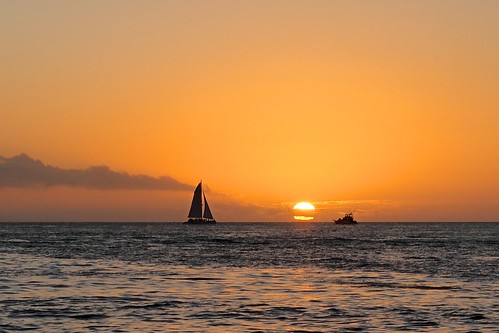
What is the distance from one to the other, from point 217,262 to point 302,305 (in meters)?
35.4

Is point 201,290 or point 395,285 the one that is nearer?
point 201,290

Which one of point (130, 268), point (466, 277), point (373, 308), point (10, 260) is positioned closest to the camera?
point (373, 308)

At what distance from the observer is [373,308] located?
125 ft

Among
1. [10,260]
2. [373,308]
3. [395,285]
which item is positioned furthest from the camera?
[10,260]

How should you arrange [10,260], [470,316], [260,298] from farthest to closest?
[10,260], [260,298], [470,316]

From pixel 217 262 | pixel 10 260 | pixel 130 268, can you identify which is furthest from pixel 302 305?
pixel 10 260

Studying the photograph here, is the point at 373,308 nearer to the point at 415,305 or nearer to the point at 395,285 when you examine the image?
the point at 415,305

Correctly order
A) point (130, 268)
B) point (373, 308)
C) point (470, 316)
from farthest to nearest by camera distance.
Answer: point (130, 268)
point (373, 308)
point (470, 316)

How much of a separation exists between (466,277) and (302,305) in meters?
22.0

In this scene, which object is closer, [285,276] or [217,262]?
Answer: [285,276]

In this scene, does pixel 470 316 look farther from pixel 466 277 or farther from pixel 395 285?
pixel 466 277

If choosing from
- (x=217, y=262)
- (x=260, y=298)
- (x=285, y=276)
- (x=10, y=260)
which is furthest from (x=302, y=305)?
(x=10, y=260)

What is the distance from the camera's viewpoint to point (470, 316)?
35781 millimetres

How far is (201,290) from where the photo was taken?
46094 millimetres
